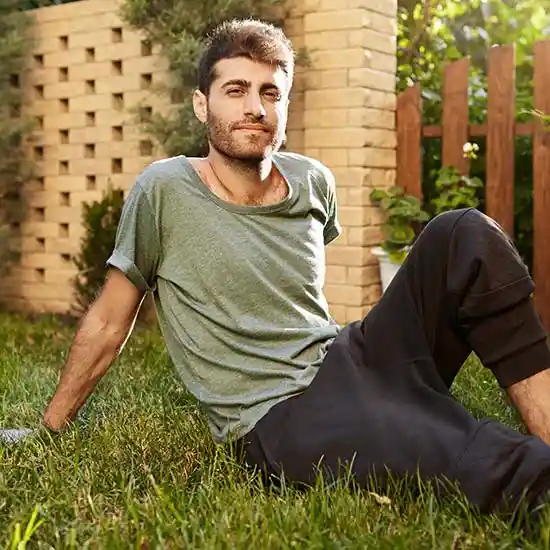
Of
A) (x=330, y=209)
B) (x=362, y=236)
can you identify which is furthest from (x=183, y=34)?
(x=330, y=209)

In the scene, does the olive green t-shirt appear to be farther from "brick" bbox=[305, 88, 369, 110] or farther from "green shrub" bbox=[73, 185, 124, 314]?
"green shrub" bbox=[73, 185, 124, 314]

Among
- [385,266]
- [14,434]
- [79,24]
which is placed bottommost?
[14,434]

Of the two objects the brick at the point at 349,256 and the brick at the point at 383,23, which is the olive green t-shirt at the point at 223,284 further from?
the brick at the point at 383,23

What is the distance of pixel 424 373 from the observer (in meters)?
2.21

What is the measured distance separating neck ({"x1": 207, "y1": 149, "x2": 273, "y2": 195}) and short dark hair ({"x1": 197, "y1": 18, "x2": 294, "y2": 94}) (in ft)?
0.66

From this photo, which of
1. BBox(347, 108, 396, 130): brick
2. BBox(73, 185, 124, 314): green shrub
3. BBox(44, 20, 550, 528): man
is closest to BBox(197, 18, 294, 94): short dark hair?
BBox(44, 20, 550, 528): man

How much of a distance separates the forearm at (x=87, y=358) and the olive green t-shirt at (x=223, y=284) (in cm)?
16

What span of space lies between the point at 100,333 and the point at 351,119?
2.76m

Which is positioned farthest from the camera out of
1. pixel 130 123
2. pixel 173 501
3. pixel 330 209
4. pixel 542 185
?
pixel 130 123

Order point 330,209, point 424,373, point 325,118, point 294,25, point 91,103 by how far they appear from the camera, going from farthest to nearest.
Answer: point 91,103 < point 294,25 < point 325,118 < point 330,209 < point 424,373

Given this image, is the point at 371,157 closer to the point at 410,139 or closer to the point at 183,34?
the point at 410,139

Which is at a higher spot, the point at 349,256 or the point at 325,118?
the point at 325,118

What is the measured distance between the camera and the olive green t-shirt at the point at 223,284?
2410 mm

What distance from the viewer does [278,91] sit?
2520mm
